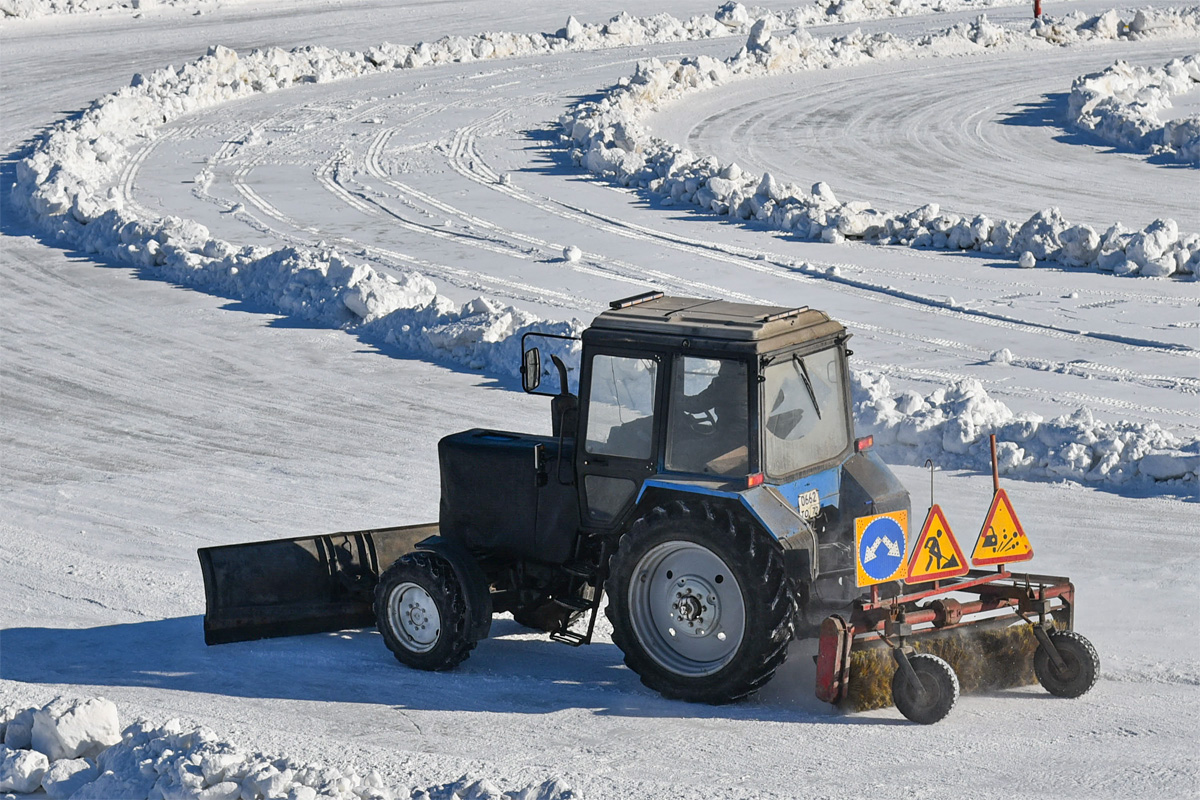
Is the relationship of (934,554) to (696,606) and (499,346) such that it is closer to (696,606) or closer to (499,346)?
(696,606)

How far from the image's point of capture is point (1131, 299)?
1745 centimetres

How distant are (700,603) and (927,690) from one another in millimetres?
1227

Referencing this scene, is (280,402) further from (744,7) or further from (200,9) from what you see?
(200,9)

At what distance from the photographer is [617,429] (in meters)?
8.40

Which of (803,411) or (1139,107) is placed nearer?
(803,411)

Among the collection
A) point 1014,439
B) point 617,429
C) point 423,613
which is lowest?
point 1014,439

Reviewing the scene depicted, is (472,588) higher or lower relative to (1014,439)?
higher

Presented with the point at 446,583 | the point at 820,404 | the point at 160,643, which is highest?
the point at 820,404

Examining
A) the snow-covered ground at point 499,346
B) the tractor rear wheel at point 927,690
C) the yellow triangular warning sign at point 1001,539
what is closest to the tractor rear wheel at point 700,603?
Answer: the snow-covered ground at point 499,346

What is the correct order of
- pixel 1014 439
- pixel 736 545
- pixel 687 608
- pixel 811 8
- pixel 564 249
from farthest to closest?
pixel 811 8 → pixel 564 249 → pixel 1014 439 → pixel 687 608 → pixel 736 545

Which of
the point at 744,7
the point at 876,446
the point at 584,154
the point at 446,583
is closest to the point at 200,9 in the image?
the point at 744,7

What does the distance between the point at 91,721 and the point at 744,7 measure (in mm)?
36493

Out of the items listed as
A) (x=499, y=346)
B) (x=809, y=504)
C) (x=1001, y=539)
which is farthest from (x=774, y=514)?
(x=499, y=346)

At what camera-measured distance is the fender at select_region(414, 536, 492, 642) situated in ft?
28.6
